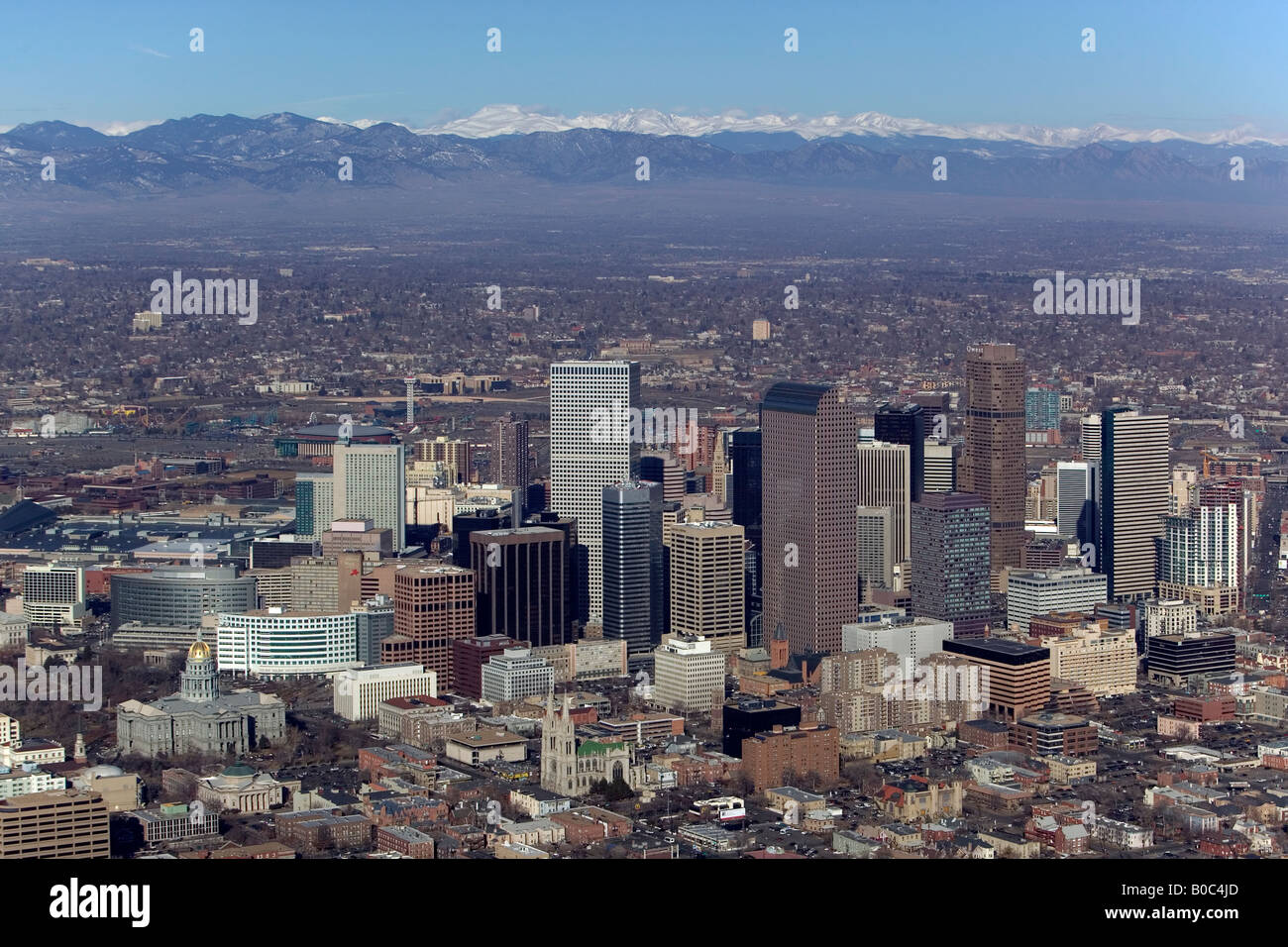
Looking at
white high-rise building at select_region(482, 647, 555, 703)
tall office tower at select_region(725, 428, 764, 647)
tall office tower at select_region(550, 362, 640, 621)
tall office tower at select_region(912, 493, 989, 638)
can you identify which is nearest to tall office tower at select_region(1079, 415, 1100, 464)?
tall office tower at select_region(725, 428, 764, 647)

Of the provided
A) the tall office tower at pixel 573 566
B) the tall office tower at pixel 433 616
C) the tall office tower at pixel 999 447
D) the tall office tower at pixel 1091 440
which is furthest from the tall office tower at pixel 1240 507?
the tall office tower at pixel 433 616

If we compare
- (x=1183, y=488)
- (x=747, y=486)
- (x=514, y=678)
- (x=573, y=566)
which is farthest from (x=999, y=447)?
(x=514, y=678)

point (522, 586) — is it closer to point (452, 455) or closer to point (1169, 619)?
point (1169, 619)

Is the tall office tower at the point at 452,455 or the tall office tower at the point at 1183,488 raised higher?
the tall office tower at the point at 452,455

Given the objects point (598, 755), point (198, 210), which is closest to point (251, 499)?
point (598, 755)

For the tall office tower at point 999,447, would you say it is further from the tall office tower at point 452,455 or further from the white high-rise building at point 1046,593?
the tall office tower at point 452,455

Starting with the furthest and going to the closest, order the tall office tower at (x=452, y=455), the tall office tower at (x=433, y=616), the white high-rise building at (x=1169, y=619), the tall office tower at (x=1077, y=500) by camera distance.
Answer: the tall office tower at (x=452, y=455) < the tall office tower at (x=1077, y=500) < the white high-rise building at (x=1169, y=619) < the tall office tower at (x=433, y=616)
